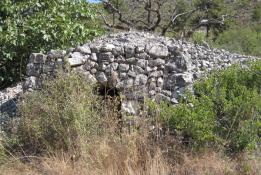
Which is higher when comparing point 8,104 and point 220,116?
point 220,116

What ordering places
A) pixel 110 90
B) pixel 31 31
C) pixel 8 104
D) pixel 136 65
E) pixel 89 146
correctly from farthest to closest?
pixel 31 31 < pixel 8 104 < pixel 110 90 < pixel 136 65 < pixel 89 146

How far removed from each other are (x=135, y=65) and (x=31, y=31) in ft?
11.8

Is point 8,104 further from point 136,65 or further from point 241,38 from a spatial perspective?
point 241,38

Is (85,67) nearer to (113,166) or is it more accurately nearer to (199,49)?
(199,49)

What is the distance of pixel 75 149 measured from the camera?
534cm

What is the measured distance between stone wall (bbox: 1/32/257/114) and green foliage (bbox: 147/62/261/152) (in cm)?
119

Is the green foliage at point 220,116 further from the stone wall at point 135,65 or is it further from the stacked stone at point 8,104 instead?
the stacked stone at point 8,104

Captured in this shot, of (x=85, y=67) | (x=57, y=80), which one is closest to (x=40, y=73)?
(x=85, y=67)

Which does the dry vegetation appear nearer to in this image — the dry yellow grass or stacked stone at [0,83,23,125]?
the dry yellow grass

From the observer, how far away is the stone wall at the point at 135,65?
6.73 m

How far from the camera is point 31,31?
972 cm

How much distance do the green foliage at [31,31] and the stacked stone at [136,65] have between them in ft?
7.64

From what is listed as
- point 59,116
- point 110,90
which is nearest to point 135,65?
point 110,90

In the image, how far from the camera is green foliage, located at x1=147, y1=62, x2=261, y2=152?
16.2 ft
